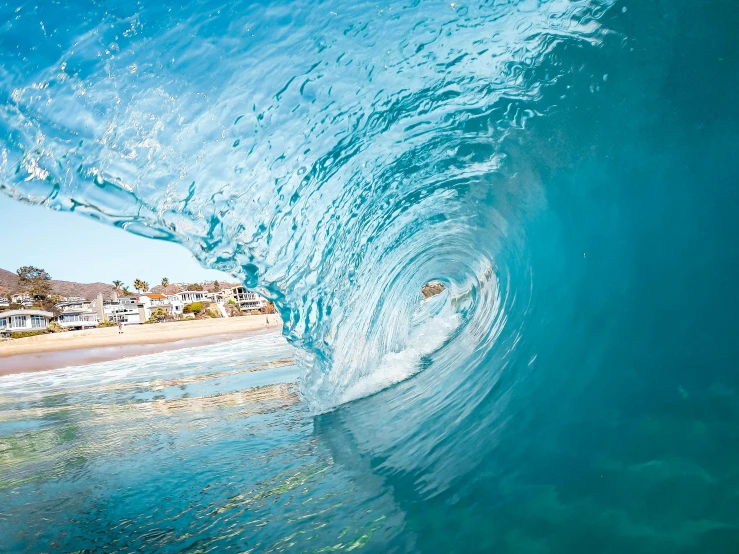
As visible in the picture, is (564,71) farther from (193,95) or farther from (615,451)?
(615,451)

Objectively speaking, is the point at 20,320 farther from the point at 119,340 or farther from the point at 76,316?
the point at 119,340

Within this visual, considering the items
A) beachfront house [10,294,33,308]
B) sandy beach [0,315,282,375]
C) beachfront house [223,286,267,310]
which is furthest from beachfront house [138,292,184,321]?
sandy beach [0,315,282,375]

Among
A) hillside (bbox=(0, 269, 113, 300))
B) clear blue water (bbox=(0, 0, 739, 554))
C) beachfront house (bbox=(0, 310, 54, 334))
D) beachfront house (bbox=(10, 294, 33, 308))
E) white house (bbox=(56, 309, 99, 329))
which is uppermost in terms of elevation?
hillside (bbox=(0, 269, 113, 300))

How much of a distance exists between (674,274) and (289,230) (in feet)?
11.7

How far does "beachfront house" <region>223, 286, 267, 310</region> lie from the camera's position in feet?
282

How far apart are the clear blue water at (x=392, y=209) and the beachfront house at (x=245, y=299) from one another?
79216 millimetres

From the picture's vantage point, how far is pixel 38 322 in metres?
63.1

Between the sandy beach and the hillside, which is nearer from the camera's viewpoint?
the sandy beach

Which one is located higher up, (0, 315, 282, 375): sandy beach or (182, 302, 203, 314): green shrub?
(182, 302, 203, 314): green shrub

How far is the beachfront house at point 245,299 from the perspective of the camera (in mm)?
85887

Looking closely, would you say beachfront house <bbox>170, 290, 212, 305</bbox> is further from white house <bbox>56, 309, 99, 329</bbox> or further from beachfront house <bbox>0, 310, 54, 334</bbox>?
beachfront house <bbox>0, 310, 54, 334</bbox>

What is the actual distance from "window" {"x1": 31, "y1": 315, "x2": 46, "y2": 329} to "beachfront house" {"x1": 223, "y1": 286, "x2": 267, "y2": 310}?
91.4 feet

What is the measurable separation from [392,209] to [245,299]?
86368mm

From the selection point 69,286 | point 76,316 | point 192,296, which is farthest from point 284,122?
point 69,286
